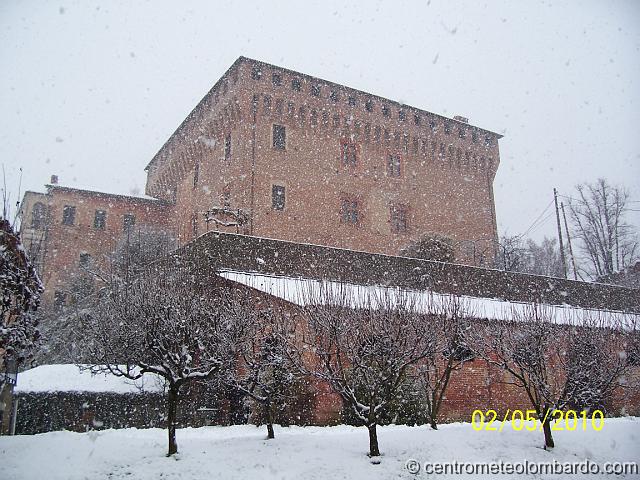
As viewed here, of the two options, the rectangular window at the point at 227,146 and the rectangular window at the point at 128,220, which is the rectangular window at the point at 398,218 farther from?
the rectangular window at the point at 128,220

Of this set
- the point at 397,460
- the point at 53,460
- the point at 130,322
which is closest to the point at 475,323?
the point at 397,460

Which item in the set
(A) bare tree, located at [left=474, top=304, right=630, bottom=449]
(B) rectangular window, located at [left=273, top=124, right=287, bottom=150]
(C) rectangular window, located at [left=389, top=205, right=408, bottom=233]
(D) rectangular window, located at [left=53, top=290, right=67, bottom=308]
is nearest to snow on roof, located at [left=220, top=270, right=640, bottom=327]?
(A) bare tree, located at [left=474, top=304, right=630, bottom=449]

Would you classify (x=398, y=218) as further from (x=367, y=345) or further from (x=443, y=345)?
(x=367, y=345)

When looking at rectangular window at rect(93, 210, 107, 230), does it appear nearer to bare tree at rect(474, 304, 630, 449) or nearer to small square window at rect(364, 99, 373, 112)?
small square window at rect(364, 99, 373, 112)

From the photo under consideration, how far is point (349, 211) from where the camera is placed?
2541 centimetres

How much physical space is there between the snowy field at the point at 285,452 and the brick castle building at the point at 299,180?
11321 millimetres

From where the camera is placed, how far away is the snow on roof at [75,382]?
11.3 metres

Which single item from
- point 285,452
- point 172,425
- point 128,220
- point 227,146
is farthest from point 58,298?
point 285,452

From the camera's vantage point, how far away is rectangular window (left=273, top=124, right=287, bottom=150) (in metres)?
23.8

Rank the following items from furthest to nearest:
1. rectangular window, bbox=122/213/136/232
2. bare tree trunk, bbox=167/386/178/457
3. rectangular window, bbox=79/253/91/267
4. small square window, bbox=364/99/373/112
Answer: rectangular window, bbox=122/213/136/232 < rectangular window, bbox=79/253/91/267 < small square window, bbox=364/99/373/112 < bare tree trunk, bbox=167/386/178/457

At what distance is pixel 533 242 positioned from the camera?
4350 centimetres

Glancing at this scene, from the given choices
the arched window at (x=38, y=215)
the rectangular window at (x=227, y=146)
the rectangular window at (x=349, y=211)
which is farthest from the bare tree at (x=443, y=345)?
the arched window at (x=38, y=215)

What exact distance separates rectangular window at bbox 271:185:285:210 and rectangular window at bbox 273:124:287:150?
1.99m

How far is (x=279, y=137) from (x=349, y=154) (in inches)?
161
